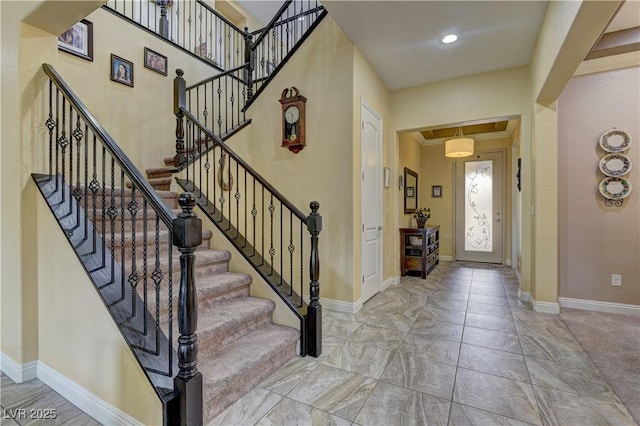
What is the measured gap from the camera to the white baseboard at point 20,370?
6.69ft

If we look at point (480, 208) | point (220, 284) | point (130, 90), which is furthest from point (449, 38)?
point (480, 208)

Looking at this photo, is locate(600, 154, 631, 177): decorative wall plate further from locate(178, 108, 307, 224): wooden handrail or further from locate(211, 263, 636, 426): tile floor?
locate(178, 108, 307, 224): wooden handrail

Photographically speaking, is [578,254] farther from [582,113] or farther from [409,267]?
[409,267]

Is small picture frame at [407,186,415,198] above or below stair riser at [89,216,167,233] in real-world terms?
above

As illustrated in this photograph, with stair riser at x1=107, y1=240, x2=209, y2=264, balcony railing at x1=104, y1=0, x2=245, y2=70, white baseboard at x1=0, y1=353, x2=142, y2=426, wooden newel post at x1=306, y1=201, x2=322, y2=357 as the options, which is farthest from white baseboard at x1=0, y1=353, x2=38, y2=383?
balcony railing at x1=104, y1=0, x2=245, y2=70

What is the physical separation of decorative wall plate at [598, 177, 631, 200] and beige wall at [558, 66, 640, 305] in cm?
5

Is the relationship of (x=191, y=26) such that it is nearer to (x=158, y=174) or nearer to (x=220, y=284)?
(x=158, y=174)

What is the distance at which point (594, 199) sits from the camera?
3.47 meters

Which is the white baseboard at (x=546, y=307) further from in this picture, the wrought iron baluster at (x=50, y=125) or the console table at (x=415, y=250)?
the wrought iron baluster at (x=50, y=125)

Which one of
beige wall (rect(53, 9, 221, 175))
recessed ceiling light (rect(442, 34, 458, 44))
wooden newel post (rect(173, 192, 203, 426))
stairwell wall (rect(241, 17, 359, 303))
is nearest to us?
wooden newel post (rect(173, 192, 203, 426))

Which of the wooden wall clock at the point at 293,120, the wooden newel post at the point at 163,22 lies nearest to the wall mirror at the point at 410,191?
the wooden wall clock at the point at 293,120

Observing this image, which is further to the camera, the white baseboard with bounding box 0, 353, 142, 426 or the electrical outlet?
the electrical outlet

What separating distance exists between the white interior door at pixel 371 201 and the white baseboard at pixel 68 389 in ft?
8.55

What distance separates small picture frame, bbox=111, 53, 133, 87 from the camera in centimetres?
377
